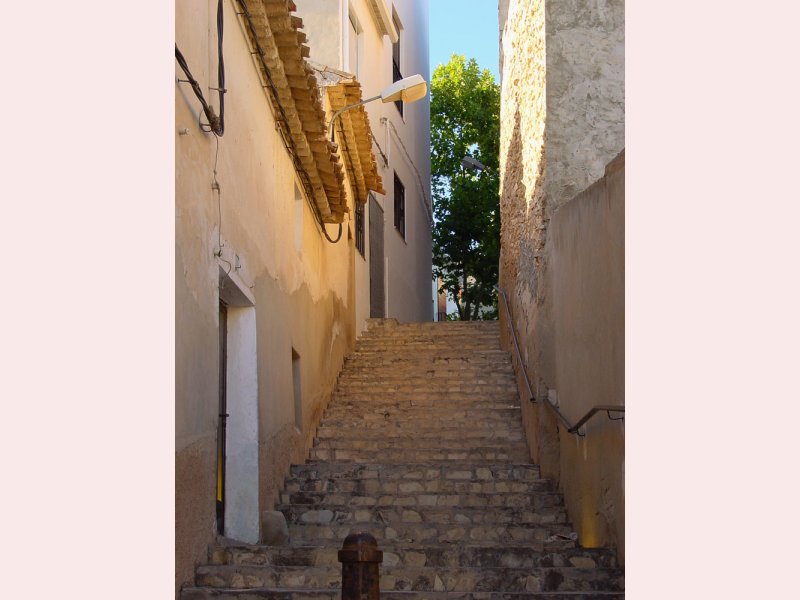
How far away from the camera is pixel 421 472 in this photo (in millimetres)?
11383

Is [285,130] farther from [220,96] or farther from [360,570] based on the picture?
[360,570]

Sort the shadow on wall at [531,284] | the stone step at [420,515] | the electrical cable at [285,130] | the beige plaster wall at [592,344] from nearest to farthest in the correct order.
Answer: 1. the beige plaster wall at [592,344]
2. the electrical cable at [285,130]
3. the stone step at [420,515]
4. the shadow on wall at [531,284]

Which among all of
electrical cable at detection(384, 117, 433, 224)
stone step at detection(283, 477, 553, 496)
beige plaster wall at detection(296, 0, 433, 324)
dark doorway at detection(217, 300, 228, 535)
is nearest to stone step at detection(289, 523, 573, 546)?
dark doorway at detection(217, 300, 228, 535)

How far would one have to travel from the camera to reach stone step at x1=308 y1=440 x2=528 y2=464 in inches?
481

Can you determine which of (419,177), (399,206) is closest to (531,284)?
(399,206)

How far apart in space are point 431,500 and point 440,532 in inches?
39.3

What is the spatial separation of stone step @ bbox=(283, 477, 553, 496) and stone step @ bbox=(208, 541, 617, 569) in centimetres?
236

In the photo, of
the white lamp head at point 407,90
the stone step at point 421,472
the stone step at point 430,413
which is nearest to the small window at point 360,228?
the white lamp head at point 407,90

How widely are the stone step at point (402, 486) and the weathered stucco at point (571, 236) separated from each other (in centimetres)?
27

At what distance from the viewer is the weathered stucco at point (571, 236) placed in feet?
27.9

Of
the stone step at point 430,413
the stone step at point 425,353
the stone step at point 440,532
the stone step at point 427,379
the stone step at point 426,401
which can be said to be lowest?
the stone step at point 440,532

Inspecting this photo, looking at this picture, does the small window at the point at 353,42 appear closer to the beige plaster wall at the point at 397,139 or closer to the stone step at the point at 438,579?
the beige plaster wall at the point at 397,139
